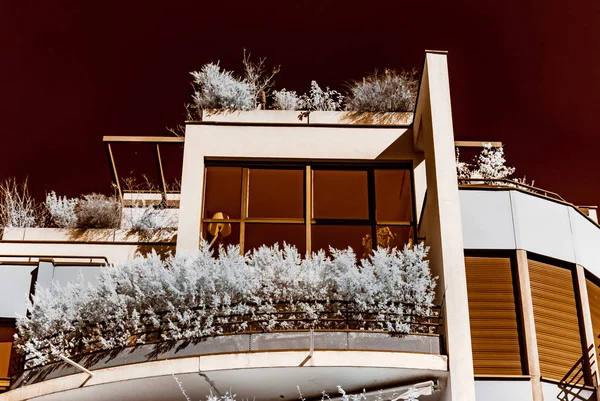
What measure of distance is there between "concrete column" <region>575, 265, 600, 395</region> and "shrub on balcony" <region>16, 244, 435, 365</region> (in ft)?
9.88

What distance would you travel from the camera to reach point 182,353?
14.7 metres

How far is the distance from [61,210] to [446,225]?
34.0ft

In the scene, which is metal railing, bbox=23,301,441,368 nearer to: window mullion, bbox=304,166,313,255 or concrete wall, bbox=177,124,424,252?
window mullion, bbox=304,166,313,255

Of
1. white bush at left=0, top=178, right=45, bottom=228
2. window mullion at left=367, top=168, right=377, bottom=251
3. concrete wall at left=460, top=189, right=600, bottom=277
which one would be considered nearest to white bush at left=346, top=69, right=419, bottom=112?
window mullion at left=367, top=168, right=377, bottom=251

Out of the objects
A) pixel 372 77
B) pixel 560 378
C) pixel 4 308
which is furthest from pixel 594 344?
pixel 4 308

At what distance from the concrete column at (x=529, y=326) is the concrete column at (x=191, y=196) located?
581 cm

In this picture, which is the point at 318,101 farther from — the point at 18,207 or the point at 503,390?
the point at 18,207

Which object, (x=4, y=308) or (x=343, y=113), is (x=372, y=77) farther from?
(x=4, y=308)

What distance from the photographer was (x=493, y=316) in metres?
15.5

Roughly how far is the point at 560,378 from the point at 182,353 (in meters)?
6.24

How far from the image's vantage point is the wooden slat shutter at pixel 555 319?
15430mm

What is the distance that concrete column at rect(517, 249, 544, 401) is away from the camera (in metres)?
14.9

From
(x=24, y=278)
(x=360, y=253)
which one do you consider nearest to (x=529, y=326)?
(x=360, y=253)

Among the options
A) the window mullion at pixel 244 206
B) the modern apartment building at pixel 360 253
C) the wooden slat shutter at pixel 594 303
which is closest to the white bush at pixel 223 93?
the modern apartment building at pixel 360 253
